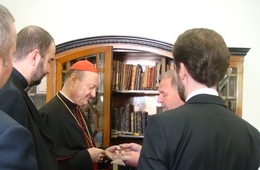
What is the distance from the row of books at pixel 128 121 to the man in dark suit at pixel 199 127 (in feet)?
7.36

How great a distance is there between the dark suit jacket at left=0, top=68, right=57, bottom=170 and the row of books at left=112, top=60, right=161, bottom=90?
190 cm

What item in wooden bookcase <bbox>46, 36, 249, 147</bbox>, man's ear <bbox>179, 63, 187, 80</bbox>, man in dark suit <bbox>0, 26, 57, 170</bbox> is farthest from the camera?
wooden bookcase <bbox>46, 36, 249, 147</bbox>

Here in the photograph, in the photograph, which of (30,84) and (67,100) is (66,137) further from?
(30,84)

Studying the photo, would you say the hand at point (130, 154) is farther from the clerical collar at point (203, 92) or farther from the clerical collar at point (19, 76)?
the clerical collar at point (203, 92)

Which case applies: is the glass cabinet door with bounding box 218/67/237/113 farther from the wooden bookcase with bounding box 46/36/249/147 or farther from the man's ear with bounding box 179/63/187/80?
the man's ear with bounding box 179/63/187/80

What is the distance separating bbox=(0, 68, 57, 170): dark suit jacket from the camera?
1224 mm

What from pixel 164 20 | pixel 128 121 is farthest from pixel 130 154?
pixel 164 20

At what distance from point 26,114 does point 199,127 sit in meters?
0.73

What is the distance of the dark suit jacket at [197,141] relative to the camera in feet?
3.36

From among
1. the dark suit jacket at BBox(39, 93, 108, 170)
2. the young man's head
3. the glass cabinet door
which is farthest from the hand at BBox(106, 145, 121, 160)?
the glass cabinet door

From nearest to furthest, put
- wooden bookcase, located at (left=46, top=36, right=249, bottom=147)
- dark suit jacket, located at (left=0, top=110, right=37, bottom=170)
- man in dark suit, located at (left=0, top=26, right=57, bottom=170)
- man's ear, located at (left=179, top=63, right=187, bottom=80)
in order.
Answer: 1. dark suit jacket, located at (left=0, top=110, right=37, bottom=170)
2. man's ear, located at (left=179, top=63, right=187, bottom=80)
3. man in dark suit, located at (left=0, top=26, right=57, bottom=170)
4. wooden bookcase, located at (left=46, top=36, right=249, bottom=147)

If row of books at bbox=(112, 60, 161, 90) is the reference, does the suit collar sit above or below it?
below

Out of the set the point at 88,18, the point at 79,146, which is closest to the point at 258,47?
the point at 88,18

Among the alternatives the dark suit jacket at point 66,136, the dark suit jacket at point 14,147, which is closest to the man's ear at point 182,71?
the dark suit jacket at point 14,147
